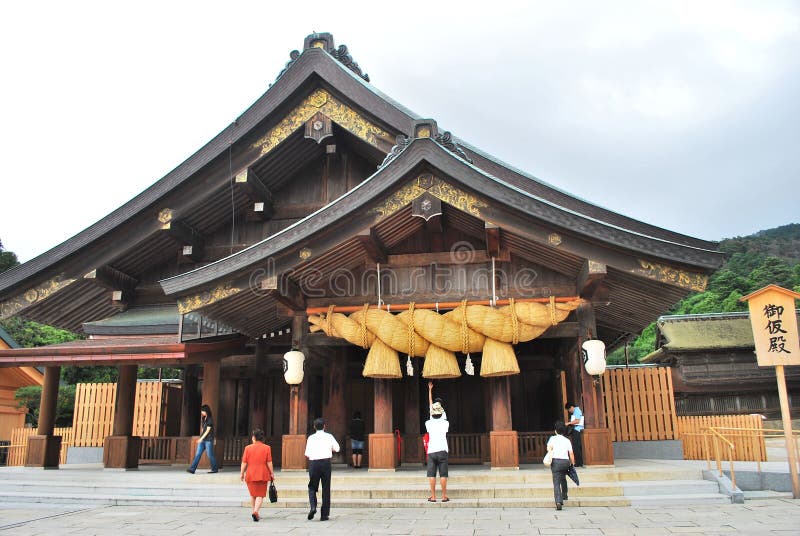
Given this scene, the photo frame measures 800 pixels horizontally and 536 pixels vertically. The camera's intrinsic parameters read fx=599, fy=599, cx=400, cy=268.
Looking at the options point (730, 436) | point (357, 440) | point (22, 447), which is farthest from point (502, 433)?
point (22, 447)

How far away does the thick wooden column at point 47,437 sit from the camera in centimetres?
1281

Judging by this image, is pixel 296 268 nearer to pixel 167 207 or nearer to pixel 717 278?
pixel 167 207

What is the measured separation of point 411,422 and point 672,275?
20.8 feet

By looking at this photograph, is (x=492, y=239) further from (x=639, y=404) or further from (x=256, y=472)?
(x=639, y=404)

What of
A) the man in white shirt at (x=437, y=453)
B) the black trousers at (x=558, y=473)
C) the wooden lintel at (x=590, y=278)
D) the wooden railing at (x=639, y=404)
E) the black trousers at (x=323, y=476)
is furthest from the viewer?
the wooden railing at (x=639, y=404)

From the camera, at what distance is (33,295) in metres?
12.4

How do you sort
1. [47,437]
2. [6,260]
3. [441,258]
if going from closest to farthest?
[441,258] → [47,437] → [6,260]

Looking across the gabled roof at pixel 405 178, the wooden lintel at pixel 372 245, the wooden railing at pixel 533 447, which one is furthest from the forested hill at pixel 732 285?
the wooden lintel at pixel 372 245

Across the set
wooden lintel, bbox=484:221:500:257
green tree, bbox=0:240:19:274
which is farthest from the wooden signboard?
green tree, bbox=0:240:19:274

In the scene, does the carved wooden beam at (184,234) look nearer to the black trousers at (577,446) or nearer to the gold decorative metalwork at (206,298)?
the gold decorative metalwork at (206,298)

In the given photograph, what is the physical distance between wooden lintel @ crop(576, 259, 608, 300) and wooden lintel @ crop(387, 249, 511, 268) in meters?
1.46

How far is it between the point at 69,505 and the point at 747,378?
26.1 meters

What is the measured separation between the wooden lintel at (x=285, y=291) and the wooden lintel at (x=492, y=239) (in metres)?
3.72

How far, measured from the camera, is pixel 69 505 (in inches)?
369
